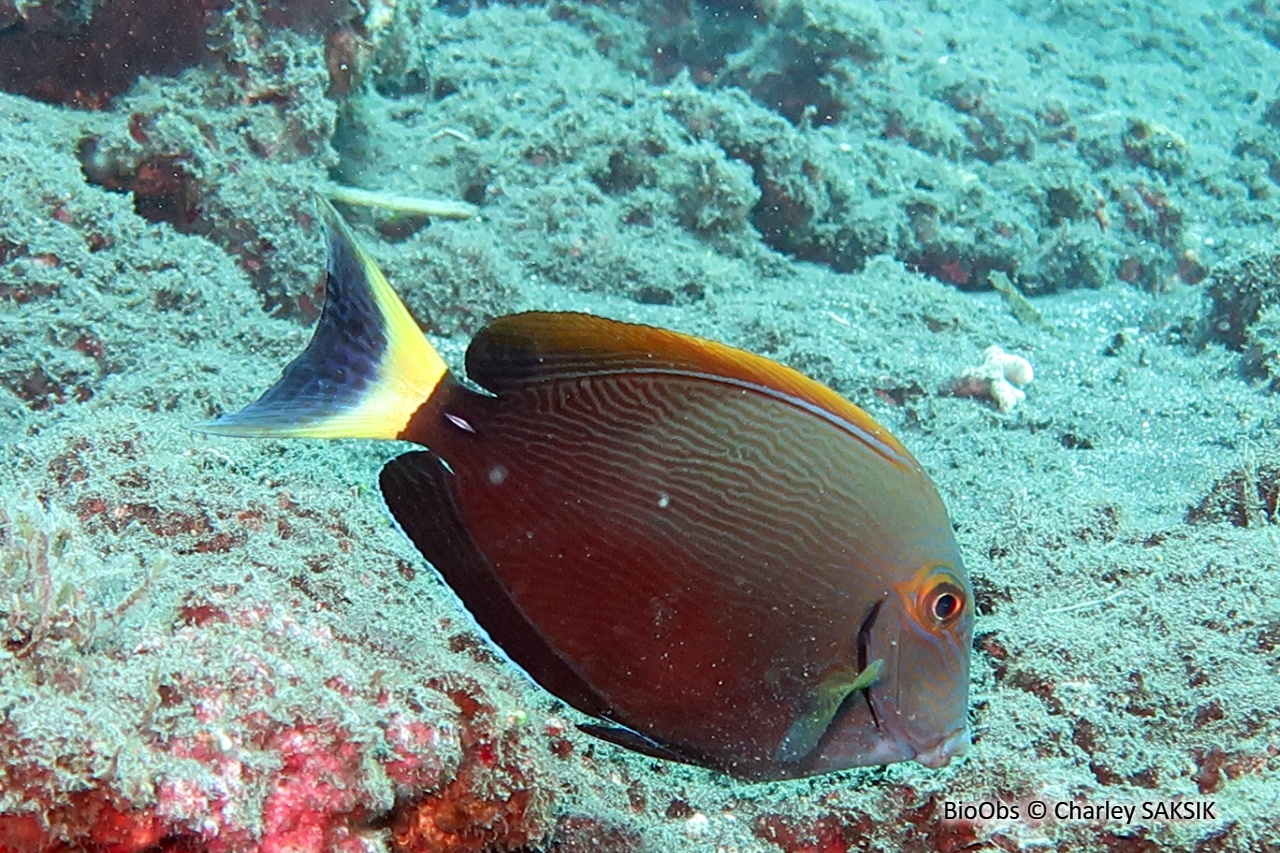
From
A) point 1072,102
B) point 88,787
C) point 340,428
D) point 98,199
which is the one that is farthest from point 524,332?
point 1072,102

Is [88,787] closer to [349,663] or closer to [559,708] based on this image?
[349,663]

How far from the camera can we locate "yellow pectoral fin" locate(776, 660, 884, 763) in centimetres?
135

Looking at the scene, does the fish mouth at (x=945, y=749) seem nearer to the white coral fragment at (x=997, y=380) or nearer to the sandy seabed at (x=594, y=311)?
the sandy seabed at (x=594, y=311)

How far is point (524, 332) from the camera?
1.50m

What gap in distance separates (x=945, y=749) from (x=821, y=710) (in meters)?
0.22

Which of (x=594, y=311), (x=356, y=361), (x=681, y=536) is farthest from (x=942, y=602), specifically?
(x=594, y=311)

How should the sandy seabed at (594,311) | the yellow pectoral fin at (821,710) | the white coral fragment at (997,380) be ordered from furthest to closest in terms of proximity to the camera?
the white coral fragment at (997,380) → the sandy seabed at (594,311) → the yellow pectoral fin at (821,710)

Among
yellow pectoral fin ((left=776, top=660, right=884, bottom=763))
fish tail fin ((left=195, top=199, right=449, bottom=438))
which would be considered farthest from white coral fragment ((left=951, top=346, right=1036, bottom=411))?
fish tail fin ((left=195, top=199, right=449, bottom=438))

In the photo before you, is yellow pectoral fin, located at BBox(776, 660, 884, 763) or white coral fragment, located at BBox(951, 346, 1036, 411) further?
white coral fragment, located at BBox(951, 346, 1036, 411)

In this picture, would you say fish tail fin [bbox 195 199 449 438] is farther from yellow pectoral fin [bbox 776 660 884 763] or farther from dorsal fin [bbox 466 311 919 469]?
yellow pectoral fin [bbox 776 660 884 763]

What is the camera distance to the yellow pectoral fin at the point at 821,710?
53.2 inches

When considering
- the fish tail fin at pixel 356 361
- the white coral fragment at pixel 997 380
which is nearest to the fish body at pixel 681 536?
the fish tail fin at pixel 356 361

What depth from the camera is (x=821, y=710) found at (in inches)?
53.5

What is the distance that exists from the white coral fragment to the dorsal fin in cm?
467
